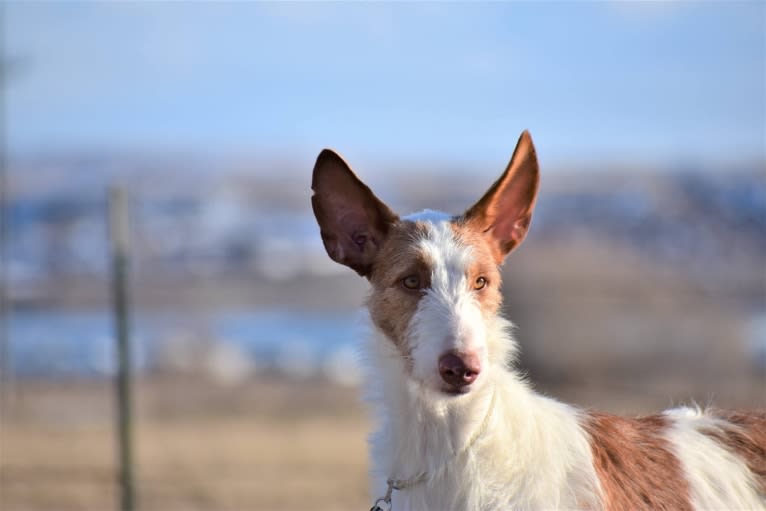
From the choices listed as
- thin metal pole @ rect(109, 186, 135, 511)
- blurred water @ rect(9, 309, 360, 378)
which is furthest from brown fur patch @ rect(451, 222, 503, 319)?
blurred water @ rect(9, 309, 360, 378)

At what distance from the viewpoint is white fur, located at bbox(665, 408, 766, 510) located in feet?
13.1

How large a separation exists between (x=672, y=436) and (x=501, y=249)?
3.44ft

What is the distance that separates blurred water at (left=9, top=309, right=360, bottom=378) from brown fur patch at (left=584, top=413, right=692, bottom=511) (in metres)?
14.1

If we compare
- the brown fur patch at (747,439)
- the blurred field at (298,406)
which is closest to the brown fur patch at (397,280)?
the brown fur patch at (747,439)

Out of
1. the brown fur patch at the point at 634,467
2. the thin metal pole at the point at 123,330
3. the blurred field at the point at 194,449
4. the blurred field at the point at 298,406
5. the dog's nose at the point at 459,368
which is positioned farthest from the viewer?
the blurred field at the point at 298,406

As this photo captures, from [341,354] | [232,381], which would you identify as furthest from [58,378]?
[341,354]

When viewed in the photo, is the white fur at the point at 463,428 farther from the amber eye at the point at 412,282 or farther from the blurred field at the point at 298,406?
the blurred field at the point at 298,406

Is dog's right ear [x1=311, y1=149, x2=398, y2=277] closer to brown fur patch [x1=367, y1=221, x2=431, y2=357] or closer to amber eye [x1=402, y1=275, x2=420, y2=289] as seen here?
brown fur patch [x1=367, y1=221, x2=431, y2=357]

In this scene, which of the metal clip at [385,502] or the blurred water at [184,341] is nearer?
the metal clip at [385,502]

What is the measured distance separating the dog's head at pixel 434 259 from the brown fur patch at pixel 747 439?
1113 mm

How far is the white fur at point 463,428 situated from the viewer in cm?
365

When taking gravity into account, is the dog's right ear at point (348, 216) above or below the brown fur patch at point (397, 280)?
above

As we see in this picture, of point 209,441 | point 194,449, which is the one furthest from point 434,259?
point 209,441

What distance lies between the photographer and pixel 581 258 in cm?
2912
